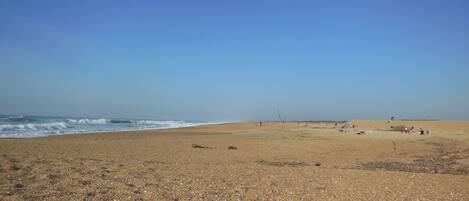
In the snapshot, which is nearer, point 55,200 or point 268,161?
point 55,200

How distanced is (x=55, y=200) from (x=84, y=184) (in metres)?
1.52

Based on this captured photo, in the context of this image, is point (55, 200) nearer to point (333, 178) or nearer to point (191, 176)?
point (191, 176)

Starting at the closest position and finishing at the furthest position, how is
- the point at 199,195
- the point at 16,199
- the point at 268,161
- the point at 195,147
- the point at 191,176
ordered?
the point at 16,199 < the point at 199,195 < the point at 191,176 < the point at 268,161 < the point at 195,147

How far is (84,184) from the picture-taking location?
927 centimetres

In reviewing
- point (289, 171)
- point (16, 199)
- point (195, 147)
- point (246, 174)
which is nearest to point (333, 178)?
point (289, 171)

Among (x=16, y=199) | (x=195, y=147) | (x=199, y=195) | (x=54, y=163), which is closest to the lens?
(x=16, y=199)

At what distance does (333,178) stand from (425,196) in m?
2.83

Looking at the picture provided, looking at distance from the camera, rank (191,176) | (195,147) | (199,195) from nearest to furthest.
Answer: (199,195)
(191,176)
(195,147)

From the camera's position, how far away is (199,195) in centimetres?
879

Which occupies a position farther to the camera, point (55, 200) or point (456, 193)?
point (456, 193)

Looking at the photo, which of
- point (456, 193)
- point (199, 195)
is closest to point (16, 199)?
point (199, 195)

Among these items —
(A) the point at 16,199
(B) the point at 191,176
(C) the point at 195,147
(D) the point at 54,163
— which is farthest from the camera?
(C) the point at 195,147

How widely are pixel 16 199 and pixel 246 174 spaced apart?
21.2 ft

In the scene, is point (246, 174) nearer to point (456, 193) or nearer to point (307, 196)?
point (307, 196)
